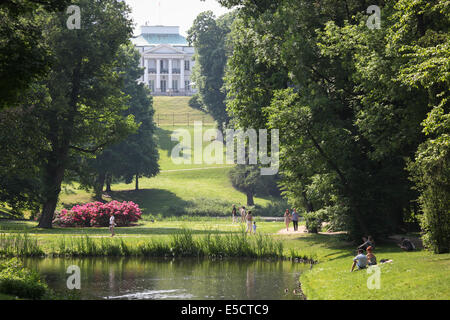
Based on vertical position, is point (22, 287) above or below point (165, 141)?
below

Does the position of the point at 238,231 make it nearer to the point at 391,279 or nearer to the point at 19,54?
the point at 391,279

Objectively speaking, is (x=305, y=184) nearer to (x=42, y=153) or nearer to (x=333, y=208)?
(x=333, y=208)

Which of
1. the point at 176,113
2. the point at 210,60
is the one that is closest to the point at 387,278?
the point at 210,60

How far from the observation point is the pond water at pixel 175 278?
65.3 feet

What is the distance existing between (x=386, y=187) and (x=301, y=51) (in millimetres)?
7855

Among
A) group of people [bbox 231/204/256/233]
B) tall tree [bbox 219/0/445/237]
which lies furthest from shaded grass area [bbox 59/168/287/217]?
tall tree [bbox 219/0/445/237]

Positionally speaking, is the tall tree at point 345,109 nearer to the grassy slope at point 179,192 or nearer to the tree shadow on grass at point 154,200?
the tree shadow on grass at point 154,200

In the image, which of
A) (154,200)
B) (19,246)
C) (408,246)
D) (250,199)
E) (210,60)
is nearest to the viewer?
(408,246)

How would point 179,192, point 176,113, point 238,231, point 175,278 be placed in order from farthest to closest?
point 176,113, point 179,192, point 238,231, point 175,278

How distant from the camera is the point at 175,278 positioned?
2338 centimetres

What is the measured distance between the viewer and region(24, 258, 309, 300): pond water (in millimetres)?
19906

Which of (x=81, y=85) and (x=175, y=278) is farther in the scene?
(x=81, y=85)

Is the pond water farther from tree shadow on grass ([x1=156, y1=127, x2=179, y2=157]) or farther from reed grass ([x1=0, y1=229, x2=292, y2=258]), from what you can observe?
tree shadow on grass ([x1=156, y1=127, x2=179, y2=157])

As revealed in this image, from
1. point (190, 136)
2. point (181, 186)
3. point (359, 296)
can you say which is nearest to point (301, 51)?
point (359, 296)
